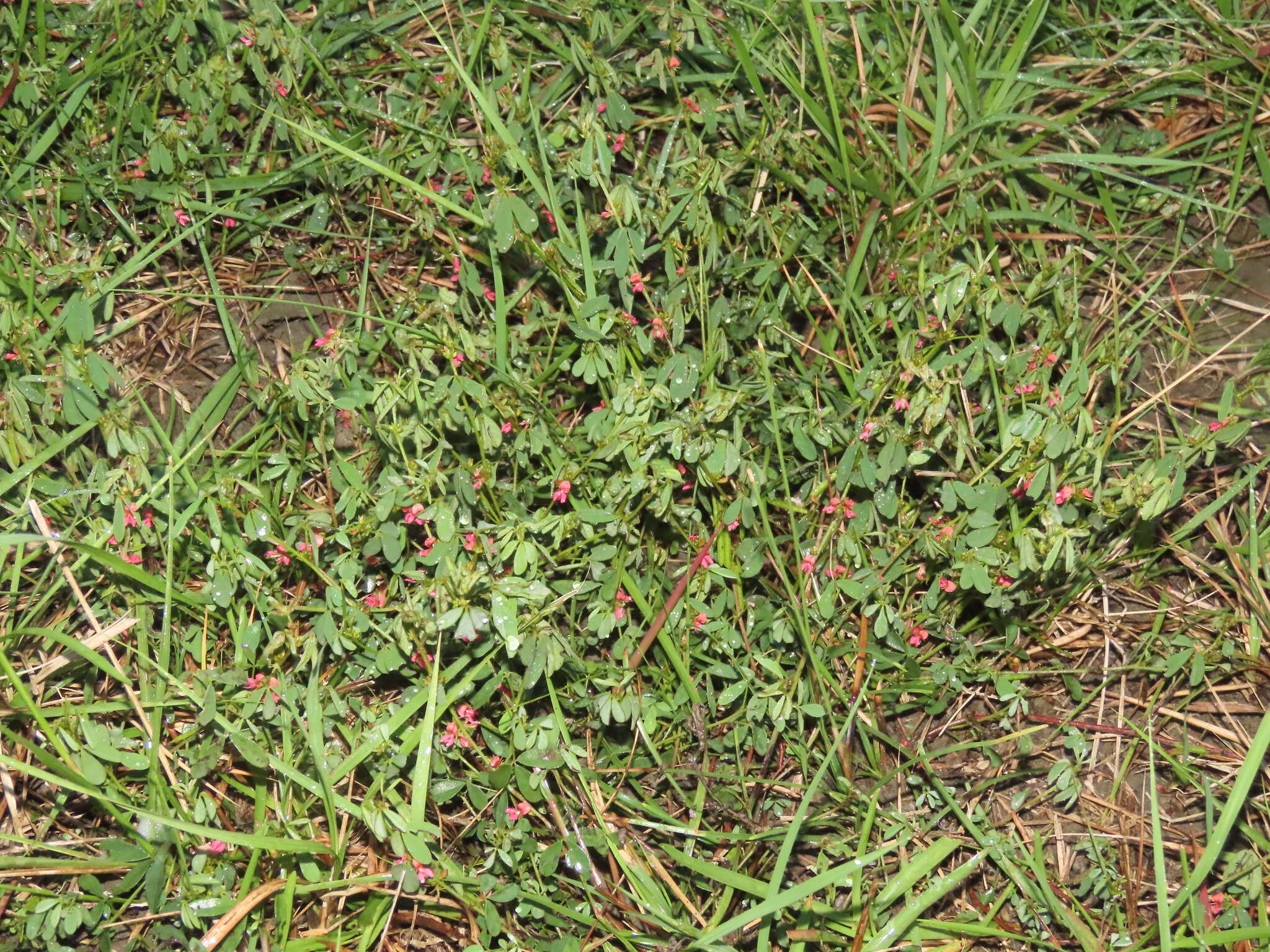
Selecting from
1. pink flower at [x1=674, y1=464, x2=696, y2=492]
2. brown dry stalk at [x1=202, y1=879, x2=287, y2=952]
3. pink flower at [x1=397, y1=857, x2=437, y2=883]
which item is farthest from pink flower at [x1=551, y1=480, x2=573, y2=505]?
brown dry stalk at [x1=202, y1=879, x2=287, y2=952]

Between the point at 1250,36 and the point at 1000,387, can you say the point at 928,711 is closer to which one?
the point at 1000,387

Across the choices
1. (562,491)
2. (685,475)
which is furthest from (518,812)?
(685,475)

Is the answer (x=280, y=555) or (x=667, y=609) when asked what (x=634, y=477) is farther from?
(x=280, y=555)

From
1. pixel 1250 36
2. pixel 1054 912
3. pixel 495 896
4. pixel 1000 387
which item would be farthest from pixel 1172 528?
pixel 495 896

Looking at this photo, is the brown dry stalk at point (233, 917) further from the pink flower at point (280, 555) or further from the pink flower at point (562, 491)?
the pink flower at point (562, 491)

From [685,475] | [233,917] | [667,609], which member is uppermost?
[685,475]

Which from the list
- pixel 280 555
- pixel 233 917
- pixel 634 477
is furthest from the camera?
pixel 280 555

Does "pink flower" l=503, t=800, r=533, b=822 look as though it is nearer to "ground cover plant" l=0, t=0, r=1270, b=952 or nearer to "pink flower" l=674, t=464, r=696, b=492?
"ground cover plant" l=0, t=0, r=1270, b=952
